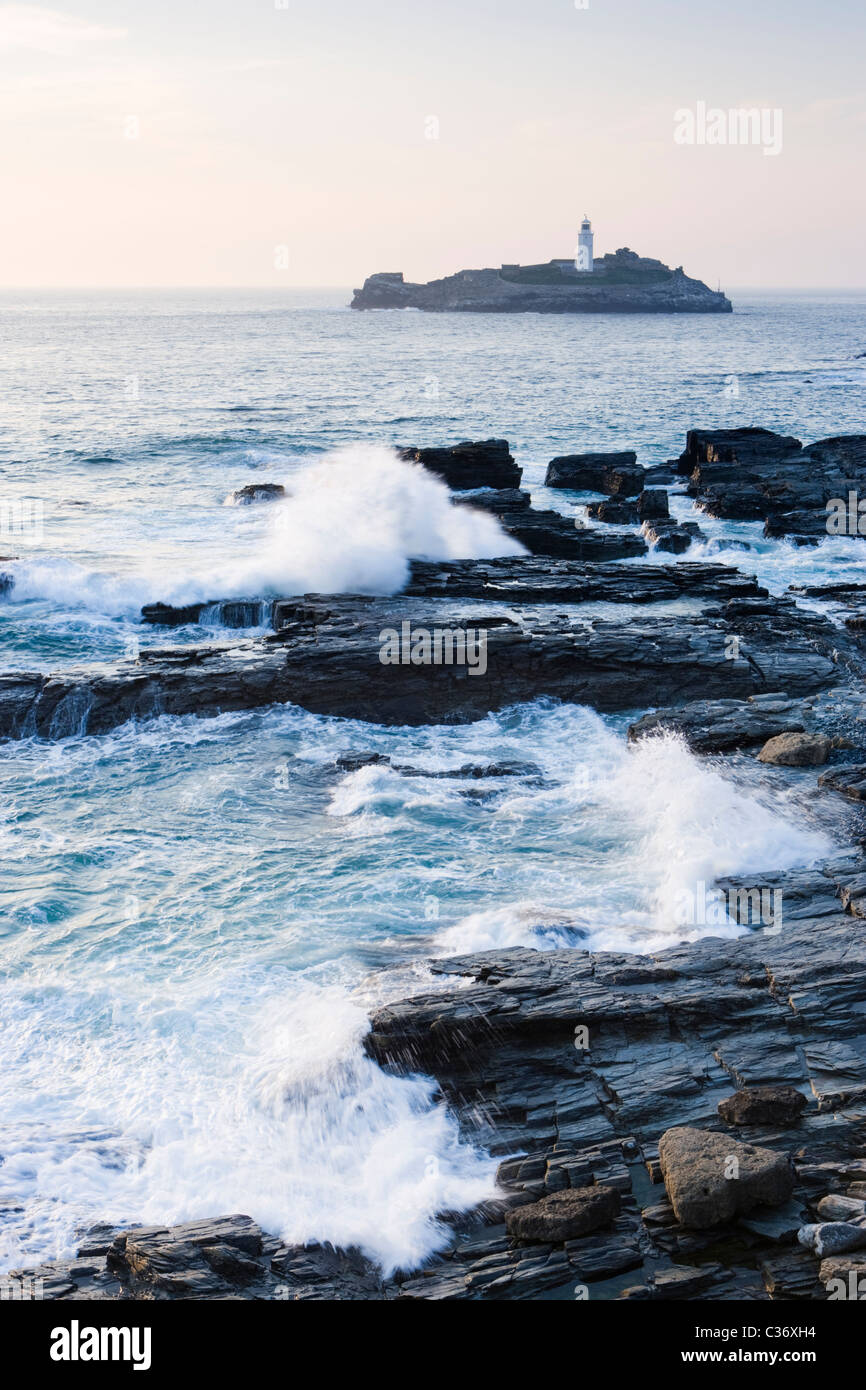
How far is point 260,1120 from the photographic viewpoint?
9.54m

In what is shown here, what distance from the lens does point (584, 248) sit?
7623 inches

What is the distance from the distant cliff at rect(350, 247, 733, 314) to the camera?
18475 centimetres

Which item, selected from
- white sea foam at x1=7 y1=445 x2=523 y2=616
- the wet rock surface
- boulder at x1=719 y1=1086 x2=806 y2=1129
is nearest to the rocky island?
white sea foam at x1=7 y1=445 x2=523 y2=616

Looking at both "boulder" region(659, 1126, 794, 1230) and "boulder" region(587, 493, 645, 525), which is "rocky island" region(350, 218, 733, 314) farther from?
"boulder" region(659, 1126, 794, 1230)

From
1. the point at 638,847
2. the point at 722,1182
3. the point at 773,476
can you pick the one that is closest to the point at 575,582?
the point at 638,847

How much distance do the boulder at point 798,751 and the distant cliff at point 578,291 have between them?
7088 inches

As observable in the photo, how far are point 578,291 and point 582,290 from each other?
68 centimetres

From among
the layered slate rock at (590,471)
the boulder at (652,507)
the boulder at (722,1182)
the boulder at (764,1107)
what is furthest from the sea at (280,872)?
the layered slate rock at (590,471)

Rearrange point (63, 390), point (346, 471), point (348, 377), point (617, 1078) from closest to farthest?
point (617, 1078)
point (346, 471)
point (63, 390)
point (348, 377)

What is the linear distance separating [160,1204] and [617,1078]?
380 centimetres

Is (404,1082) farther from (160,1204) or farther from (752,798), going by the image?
(752,798)

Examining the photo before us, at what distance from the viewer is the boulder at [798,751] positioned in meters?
15.5

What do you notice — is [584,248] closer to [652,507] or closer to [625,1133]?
[652,507]

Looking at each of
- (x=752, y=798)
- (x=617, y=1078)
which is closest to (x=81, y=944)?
(x=617, y=1078)
